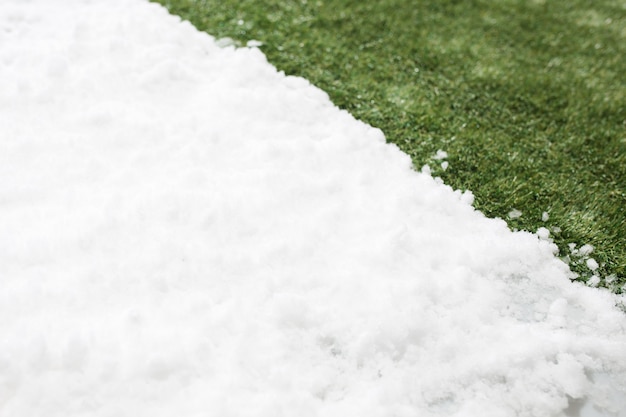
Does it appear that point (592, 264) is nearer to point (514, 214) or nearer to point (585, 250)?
point (585, 250)

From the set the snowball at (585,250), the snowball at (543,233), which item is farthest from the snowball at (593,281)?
the snowball at (543,233)

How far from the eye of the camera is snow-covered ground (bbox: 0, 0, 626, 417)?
2.25 metres

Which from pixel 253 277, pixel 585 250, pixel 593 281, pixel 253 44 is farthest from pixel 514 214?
pixel 253 44

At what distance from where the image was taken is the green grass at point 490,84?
351cm

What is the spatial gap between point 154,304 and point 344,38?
11.7 ft

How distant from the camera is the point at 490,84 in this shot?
4.60 meters

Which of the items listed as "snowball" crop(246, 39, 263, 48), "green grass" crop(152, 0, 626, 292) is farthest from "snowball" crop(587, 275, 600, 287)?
"snowball" crop(246, 39, 263, 48)

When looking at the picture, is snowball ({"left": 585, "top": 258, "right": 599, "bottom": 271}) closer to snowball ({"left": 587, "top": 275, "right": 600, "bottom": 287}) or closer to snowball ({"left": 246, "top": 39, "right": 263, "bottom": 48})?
snowball ({"left": 587, "top": 275, "right": 600, "bottom": 287})

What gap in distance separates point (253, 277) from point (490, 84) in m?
3.27

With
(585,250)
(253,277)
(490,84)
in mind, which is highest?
(490,84)

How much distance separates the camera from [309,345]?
Answer: 245 centimetres

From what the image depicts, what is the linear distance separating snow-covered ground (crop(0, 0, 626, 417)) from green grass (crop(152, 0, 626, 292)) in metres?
0.35

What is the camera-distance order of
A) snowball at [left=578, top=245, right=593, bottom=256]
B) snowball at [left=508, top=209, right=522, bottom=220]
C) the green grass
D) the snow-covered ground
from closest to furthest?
the snow-covered ground, snowball at [left=578, top=245, right=593, bottom=256], snowball at [left=508, top=209, right=522, bottom=220], the green grass

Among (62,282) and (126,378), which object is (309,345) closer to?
(126,378)
